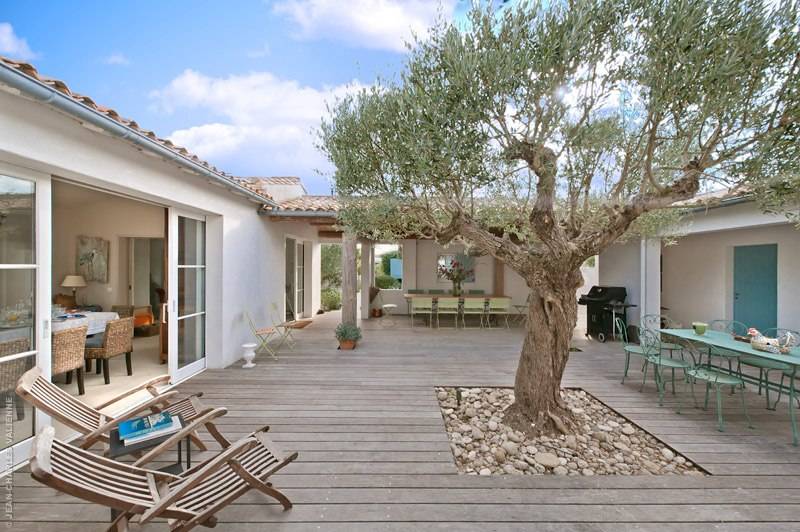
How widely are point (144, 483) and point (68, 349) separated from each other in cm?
272

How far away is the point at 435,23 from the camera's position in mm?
2859

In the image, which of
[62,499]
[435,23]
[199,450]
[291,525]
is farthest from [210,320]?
[435,23]

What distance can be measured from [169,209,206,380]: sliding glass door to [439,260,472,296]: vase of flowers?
610 cm

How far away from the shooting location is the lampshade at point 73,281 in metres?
→ 6.42

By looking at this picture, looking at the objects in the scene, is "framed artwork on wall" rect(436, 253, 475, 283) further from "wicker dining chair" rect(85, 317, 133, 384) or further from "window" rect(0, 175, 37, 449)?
"window" rect(0, 175, 37, 449)

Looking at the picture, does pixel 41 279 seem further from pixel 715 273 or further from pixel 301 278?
pixel 715 273

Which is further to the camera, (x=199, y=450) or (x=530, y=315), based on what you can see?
(x=530, y=315)

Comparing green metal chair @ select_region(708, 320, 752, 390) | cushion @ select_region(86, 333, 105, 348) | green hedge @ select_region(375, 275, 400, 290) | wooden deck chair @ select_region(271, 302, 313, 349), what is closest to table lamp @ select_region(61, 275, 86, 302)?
cushion @ select_region(86, 333, 105, 348)

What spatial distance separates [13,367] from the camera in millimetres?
2596

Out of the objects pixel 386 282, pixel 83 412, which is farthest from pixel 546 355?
pixel 386 282

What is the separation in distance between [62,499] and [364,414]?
2.27 meters

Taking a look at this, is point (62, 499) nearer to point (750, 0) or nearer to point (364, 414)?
point (364, 414)

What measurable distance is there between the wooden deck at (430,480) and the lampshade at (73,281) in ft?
13.3

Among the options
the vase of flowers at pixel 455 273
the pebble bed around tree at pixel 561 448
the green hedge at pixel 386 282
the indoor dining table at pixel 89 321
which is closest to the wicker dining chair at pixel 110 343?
the indoor dining table at pixel 89 321
